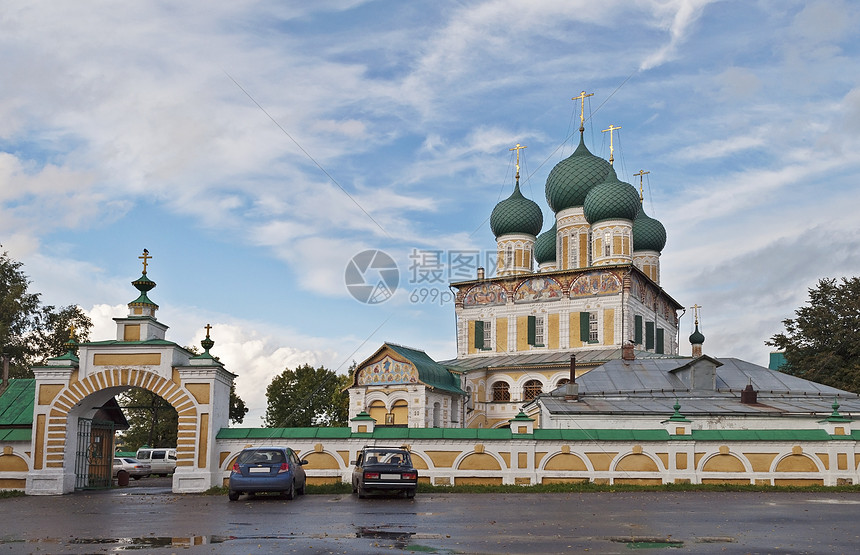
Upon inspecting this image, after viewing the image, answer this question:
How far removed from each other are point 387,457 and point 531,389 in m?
28.0

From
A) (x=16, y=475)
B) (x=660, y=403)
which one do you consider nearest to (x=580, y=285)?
(x=660, y=403)

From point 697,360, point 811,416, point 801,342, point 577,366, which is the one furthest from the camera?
point 801,342

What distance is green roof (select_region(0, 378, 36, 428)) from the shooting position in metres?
22.8

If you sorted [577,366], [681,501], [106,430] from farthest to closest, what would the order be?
1. [577,366]
2. [106,430]
3. [681,501]

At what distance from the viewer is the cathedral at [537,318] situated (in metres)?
42.3

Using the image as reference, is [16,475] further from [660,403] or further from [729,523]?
[660,403]

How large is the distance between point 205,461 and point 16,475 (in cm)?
486

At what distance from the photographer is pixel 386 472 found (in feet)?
59.5

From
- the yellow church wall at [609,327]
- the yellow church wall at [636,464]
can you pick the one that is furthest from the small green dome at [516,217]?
the yellow church wall at [636,464]

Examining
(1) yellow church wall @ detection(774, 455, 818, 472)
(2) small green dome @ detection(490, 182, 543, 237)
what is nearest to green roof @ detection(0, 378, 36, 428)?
(1) yellow church wall @ detection(774, 455, 818, 472)

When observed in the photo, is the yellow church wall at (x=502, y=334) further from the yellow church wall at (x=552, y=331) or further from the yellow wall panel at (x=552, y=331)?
the yellow church wall at (x=552, y=331)

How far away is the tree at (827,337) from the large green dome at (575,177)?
1325 centimetres

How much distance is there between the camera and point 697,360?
117ft

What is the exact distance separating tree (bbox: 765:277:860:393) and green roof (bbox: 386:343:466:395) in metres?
17.8
